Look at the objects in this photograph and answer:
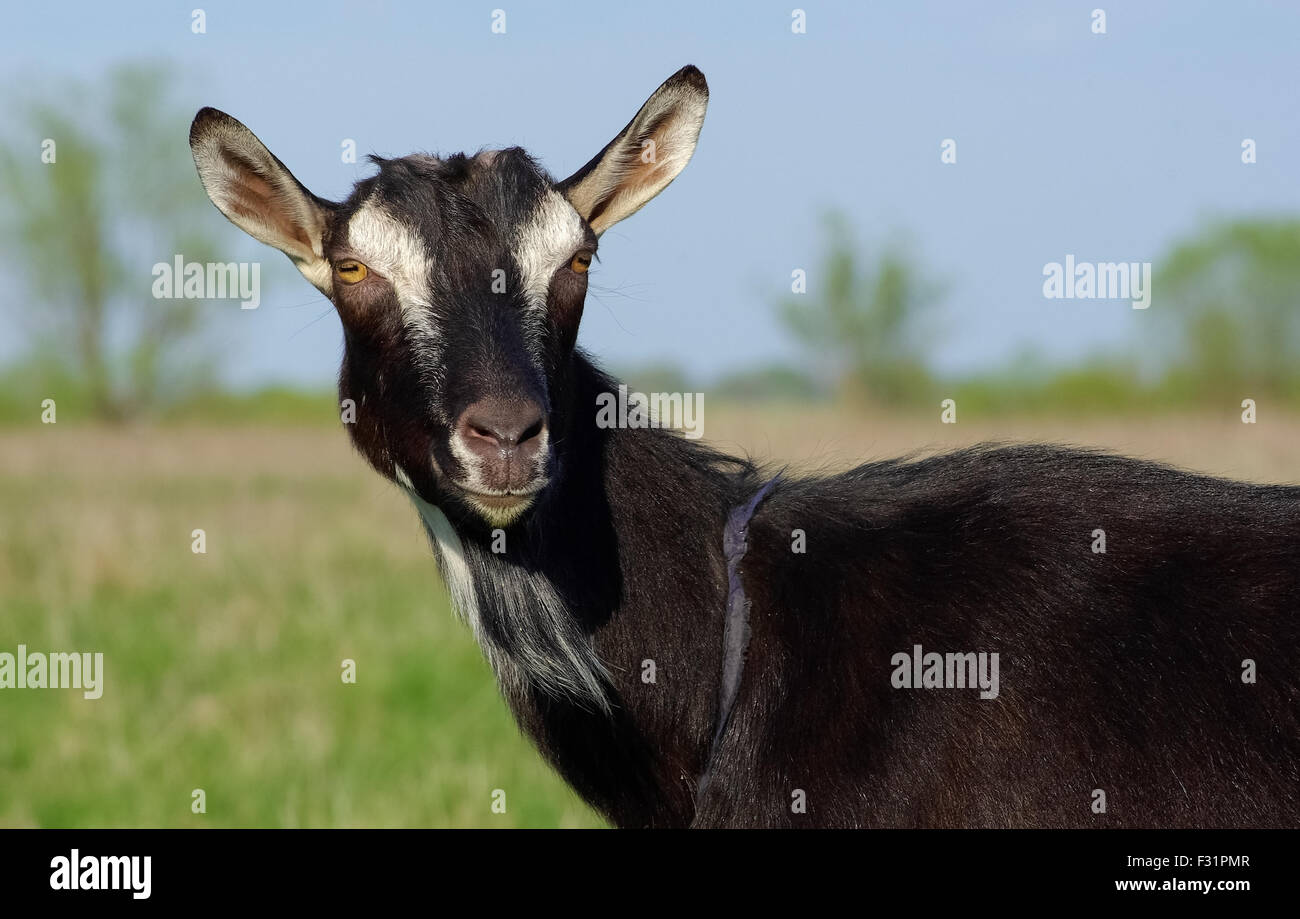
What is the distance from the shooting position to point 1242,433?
821 inches

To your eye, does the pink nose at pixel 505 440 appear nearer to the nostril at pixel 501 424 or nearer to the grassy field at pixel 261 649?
the nostril at pixel 501 424

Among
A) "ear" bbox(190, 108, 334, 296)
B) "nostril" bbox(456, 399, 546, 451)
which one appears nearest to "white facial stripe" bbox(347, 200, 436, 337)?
"ear" bbox(190, 108, 334, 296)

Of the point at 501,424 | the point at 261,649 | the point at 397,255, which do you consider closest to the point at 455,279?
the point at 397,255

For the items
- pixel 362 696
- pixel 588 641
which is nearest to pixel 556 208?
pixel 588 641

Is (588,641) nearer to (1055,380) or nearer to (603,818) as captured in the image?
(603,818)

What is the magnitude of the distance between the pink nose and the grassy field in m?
1.76

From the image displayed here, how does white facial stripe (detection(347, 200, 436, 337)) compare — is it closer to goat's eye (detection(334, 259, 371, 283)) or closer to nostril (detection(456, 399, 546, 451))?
goat's eye (detection(334, 259, 371, 283))

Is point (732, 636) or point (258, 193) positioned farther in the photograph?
point (258, 193)

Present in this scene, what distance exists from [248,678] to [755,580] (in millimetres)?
8994

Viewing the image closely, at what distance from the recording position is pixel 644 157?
5.52 metres

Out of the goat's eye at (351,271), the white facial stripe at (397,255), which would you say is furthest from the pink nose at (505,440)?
the goat's eye at (351,271)

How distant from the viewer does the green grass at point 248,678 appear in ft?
32.8

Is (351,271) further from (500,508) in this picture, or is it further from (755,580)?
(755,580)

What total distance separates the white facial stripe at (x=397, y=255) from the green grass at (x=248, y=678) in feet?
14.9
